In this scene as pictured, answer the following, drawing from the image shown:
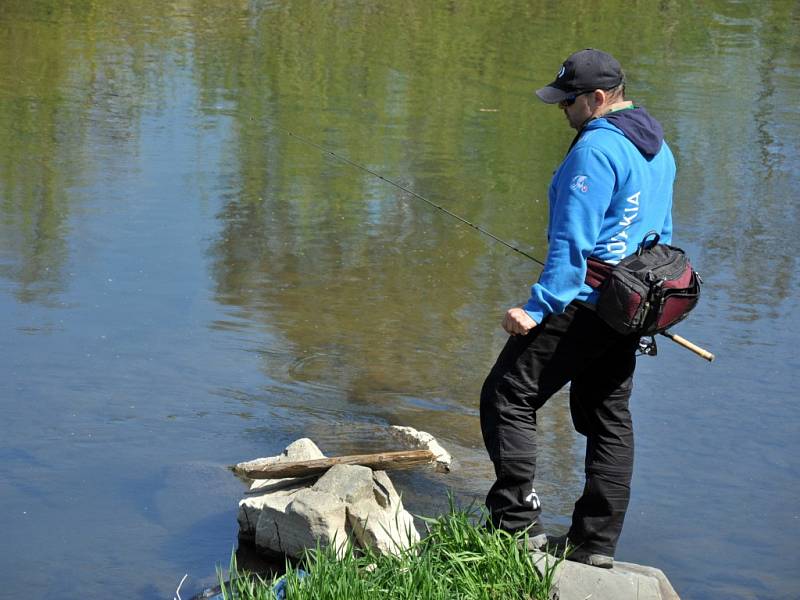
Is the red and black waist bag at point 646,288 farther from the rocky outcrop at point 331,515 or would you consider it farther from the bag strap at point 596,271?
the rocky outcrop at point 331,515

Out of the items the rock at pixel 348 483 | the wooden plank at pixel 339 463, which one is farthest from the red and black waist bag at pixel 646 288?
the wooden plank at pixel 339 463

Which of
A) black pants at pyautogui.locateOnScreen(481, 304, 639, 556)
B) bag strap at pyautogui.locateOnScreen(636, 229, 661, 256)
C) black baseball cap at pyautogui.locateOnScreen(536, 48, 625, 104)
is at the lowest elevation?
black pants at pyautogui.locateOnScreen(481, 304, 639, 556)

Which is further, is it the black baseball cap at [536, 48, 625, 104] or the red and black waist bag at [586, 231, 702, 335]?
the black baseball cap at [536, 48, 625, 104]

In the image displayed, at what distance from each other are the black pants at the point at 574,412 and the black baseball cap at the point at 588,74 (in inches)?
29.6

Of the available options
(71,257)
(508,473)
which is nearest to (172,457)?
(508,473)

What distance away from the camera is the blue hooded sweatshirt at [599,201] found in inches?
156

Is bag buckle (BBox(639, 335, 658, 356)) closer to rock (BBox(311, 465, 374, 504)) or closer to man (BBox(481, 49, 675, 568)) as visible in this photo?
man (BBox(481, 49, 675, 568))

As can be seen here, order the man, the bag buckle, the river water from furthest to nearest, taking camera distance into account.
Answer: the river water → the bag buckle → the man

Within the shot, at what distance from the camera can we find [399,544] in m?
4.56

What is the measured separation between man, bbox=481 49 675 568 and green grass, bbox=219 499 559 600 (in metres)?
0.17

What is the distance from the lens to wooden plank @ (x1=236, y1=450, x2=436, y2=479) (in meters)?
4.95

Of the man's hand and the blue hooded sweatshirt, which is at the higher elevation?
the blue hooded sweatshirt

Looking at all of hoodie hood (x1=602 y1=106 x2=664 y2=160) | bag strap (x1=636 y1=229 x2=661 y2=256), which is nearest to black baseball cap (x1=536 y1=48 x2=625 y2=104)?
hoodie hood (x1=602 y1=106 x2=664 y2=160)

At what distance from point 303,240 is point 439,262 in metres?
1.06
